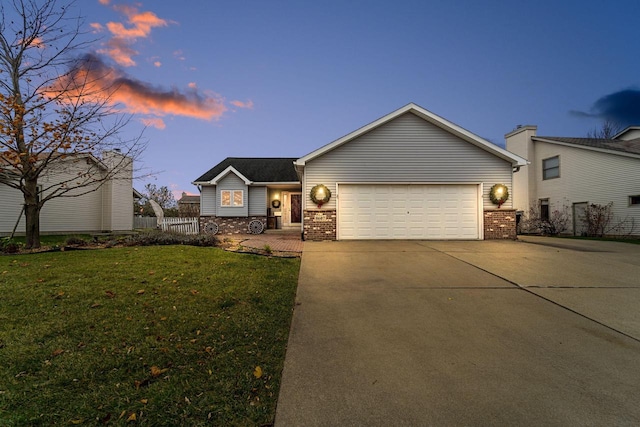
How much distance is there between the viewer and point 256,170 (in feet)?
63.4

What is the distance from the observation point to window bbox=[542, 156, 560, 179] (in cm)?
1780

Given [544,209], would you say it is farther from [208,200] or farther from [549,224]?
[208,200]

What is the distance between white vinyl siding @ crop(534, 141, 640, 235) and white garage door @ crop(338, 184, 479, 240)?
30.7ft

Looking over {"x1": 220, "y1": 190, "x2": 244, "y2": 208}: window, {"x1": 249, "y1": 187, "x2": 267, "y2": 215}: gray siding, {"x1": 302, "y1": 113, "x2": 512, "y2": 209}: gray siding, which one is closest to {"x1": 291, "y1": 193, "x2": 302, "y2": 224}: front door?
{"x1": 249, "y1": 187, "x2": 267, "y2": 215}: gray siding

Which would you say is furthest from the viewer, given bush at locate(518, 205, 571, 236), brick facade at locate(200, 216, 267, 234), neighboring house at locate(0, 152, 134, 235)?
brick facade at locate(200, 216, 267, 234)

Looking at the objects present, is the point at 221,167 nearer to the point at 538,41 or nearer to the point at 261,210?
the point at 261,210

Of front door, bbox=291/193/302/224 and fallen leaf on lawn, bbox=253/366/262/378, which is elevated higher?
front door, bbox=291/193/302/224

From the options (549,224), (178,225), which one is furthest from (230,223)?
(549,224)

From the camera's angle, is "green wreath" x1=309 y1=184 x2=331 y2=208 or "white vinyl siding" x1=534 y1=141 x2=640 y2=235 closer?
"green wreath" x1=309 y1=184 x2=331 y2=208

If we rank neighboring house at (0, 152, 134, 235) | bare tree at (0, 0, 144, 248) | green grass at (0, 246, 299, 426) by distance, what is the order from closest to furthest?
green grass at (0, 246, 299, 426) → bare tree at (0, 0, 144, 248) → neighboring house at (0, 152, 134, 235)

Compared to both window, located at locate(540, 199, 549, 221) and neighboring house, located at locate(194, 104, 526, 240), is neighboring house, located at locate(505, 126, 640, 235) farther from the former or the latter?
neighboring house, located at locate(194, 104, 526, 240)

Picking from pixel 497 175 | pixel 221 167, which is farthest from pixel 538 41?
pixel 221 167

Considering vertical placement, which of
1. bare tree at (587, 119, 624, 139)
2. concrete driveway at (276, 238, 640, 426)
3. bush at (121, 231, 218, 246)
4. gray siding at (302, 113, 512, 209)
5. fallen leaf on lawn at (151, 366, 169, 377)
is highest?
bare tree at (587, 119, 624, 139)

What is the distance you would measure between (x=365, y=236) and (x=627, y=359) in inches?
343
